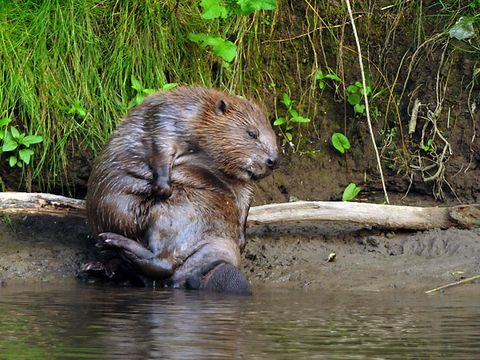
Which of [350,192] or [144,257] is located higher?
[144,257]

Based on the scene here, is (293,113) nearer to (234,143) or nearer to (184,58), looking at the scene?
(184,58)

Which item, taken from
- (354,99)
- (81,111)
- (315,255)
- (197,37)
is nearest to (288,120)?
(354,99)

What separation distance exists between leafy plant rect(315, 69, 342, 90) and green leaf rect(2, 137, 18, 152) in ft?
7.56

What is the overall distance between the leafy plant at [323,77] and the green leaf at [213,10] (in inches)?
51.3

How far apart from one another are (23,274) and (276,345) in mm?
3117

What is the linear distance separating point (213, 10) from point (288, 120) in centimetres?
132

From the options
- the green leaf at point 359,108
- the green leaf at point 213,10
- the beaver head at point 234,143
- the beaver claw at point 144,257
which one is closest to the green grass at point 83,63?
the green leaf at point 213,10

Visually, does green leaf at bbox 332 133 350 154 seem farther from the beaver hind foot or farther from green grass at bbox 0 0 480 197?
the beaver hind foot

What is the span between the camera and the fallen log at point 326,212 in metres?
6.80

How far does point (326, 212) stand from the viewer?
22.6 ft

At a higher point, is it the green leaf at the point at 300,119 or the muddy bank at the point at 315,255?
the green leaf at the point at 300,119

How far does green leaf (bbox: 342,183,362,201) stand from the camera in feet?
25.9

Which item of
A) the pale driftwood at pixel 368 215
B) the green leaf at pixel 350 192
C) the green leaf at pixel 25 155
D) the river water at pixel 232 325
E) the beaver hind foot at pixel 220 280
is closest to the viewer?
the river water at pixel 232 325

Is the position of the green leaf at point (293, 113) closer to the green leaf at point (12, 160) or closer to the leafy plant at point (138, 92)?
the leafy plant at point (138, 92)
